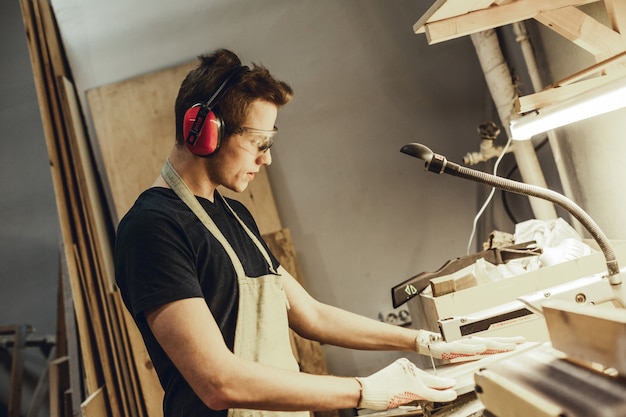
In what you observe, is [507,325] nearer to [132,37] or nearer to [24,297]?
[132,37]

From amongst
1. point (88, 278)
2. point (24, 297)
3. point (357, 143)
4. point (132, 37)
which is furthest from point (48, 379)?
point (357, 143)

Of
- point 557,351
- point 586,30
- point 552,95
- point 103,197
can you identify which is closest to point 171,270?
point 557,351

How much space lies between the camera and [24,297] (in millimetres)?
3691

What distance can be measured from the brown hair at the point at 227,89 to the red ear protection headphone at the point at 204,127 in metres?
0.02

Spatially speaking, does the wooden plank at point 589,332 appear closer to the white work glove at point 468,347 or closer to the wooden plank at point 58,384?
the white work glove at point 468,347

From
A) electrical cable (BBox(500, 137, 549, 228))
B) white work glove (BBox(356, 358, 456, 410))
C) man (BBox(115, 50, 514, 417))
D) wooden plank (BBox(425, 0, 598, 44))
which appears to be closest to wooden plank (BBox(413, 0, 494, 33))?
wooden plank (BBox(425, 0, 598, 44))

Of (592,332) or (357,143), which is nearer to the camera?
(592,332)

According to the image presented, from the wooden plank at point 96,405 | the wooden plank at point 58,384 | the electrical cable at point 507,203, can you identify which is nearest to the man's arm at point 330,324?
the wooden plank at point 96,405

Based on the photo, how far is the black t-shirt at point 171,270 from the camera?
1227mm

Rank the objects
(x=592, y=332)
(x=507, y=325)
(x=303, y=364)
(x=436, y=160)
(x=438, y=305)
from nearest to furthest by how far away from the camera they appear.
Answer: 1. (x=592, y=332)
2. (x=436, y=160)
3. (x=507, y=325)
4. (x=438, y=305)
5. (x=303, y=364)

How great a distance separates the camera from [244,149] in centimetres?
155

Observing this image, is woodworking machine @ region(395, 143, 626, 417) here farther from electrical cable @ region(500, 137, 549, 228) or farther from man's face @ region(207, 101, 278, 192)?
electrical cable @ region(500, 137, 549, 228)

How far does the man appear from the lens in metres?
1.21

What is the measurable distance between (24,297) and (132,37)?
1.86 meters
